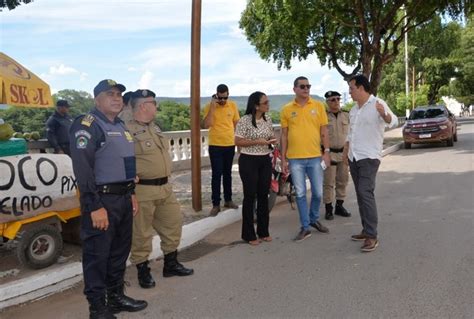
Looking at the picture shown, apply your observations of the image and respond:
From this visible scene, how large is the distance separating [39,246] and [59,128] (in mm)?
3270

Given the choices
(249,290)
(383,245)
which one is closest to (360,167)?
(383,245)

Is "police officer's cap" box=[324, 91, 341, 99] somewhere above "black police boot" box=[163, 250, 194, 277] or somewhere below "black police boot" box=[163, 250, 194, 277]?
above

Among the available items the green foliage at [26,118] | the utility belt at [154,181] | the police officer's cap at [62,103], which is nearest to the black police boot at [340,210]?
the utility belt at [154,181]

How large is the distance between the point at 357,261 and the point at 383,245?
0.66m

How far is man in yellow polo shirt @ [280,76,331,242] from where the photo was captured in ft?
18.7

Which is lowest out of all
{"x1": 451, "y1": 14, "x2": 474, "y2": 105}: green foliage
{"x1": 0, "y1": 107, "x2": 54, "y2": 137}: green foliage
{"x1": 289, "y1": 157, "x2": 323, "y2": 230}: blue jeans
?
{"x1": 289, "y1": 157, "x2": 323, "y2": 230}: blue jeans

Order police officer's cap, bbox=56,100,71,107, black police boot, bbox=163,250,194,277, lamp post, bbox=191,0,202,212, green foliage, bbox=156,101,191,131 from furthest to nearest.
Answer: green foliage, bbox=156,101,191,131
police officer's cap, bbox=56,100,71,107
lamp post, bbox=191,0,202,212
black police boot, bbox=163,250,194,277

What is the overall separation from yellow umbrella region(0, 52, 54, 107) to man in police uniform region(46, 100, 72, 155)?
90.4 inches

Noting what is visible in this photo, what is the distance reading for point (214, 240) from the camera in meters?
6.14

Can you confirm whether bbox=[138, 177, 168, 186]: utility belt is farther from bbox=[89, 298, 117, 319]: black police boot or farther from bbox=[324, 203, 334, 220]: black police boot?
bbox=[324, 203, 334, 220]: black police boot

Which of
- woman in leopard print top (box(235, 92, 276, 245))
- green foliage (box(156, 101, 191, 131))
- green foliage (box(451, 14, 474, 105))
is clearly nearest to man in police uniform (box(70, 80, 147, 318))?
→ woman in leopard print top (box(235, 92, 276, 245))

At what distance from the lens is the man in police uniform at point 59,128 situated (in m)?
7.19

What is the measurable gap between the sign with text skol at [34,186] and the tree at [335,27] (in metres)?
14.7

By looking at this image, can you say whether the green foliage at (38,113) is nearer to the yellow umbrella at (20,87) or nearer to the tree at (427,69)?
the yellow umbrella at (20,87)
